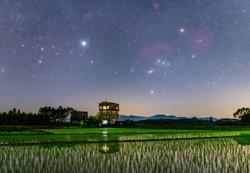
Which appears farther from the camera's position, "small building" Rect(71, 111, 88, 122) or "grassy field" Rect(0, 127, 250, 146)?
"small building" Rect(71, 111, 88, 122)

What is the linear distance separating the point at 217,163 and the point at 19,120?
316 ft

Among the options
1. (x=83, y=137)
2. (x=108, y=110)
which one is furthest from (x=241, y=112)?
(x=83, y=137)

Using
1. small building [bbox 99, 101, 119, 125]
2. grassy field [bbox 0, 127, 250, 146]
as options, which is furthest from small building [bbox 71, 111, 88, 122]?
grassy field [bbox 0, 127, 250, 146]

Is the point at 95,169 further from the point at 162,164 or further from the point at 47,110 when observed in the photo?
the point at 47,110

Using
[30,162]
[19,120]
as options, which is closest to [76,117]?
[19,120]

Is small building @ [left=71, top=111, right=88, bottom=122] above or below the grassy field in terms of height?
above

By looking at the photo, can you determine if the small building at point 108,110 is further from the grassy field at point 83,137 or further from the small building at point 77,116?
the grassy field at point 83,137

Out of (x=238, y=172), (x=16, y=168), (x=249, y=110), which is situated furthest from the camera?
(x=249, y=110)

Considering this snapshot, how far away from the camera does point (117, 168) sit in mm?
14562

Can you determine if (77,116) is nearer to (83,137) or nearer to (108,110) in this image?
(108,110)

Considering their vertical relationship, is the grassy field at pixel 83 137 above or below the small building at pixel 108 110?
below

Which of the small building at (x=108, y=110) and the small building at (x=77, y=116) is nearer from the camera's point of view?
the small building at (x=77, y=116)

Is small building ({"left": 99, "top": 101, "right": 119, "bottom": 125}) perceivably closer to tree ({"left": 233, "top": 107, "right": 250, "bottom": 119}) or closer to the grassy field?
tree ({"left": 233, "top": 107, "right": 250, "bottom": 119})

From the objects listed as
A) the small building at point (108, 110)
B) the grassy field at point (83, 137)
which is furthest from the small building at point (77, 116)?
the grassy field at point (83, 137)
